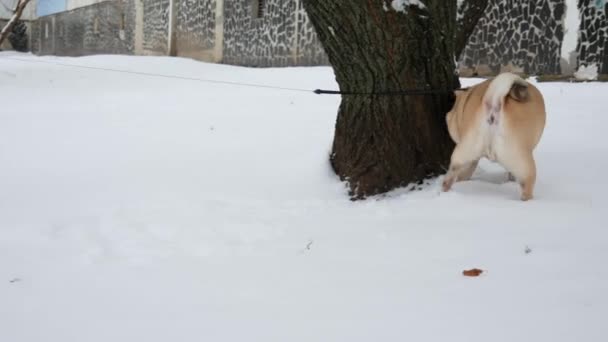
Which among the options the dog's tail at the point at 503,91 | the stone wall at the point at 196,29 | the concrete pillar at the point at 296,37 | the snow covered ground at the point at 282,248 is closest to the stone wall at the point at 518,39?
the snow covered ground at the point at 282,248

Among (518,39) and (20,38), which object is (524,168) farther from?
(20,38)

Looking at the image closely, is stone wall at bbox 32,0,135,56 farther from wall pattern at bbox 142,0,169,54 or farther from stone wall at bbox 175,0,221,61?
stone wall at bbox 175,0,221,61

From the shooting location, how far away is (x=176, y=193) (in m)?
3.68

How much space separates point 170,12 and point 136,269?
17.7 meters

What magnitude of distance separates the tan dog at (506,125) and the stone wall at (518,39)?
21.1 ft

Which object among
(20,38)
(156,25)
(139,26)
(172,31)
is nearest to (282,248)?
(172,31)

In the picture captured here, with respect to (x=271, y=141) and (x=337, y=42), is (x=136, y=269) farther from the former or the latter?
(x=271, y=141)

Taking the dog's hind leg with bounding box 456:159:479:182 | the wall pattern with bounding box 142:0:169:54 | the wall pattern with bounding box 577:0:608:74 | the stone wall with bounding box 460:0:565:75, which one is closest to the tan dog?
the dog's hind leg with bounding box 456:159:479:182

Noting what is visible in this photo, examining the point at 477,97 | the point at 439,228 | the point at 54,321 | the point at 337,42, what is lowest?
the point at 54,321

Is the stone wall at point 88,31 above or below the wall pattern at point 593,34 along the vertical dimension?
above

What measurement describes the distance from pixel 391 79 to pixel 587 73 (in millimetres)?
6223

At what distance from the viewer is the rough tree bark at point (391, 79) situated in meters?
3.33

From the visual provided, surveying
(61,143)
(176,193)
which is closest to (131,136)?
(61,143)

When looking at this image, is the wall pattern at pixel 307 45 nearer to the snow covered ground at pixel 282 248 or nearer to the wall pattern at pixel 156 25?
the wall pattern at pixel 156 25
